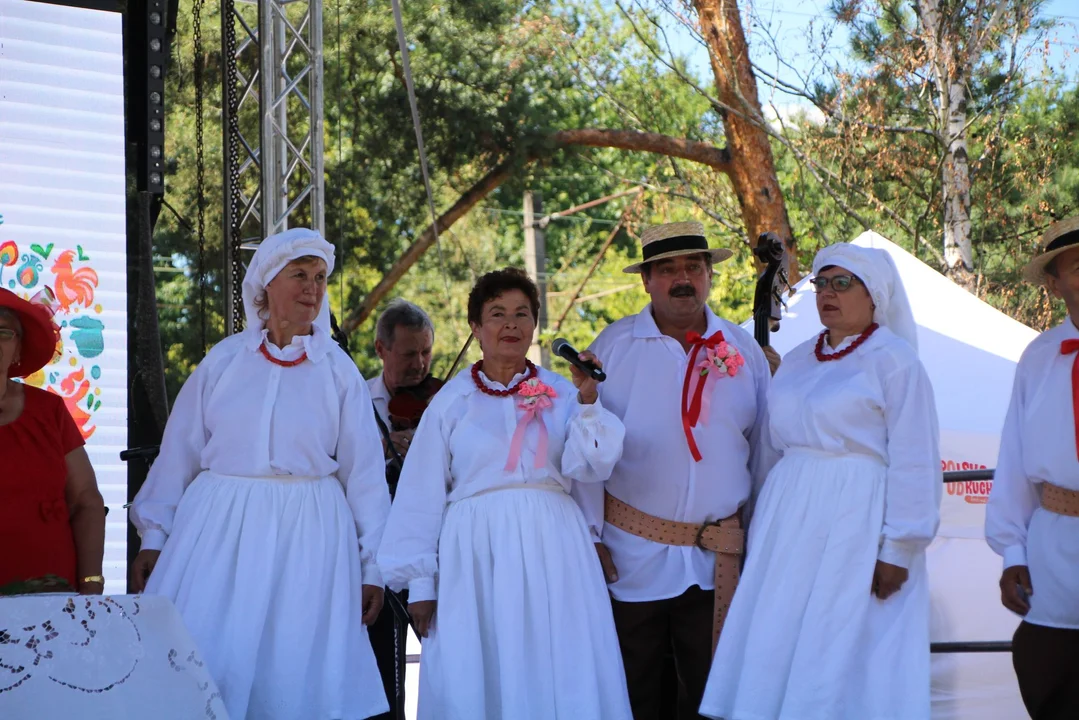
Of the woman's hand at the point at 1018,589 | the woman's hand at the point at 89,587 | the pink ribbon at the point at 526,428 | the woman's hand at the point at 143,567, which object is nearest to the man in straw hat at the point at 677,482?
the pink ribbon at the point at 526,428

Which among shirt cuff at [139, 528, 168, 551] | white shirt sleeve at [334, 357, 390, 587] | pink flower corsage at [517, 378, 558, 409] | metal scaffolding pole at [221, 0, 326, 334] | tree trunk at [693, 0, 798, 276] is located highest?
tree trunk at [693, 0, 798, 276]

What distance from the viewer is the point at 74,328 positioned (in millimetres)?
6113

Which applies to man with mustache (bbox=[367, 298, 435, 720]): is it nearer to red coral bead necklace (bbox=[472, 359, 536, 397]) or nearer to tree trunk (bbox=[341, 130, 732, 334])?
red coral bead necklace (bbox=[472, 359, 536, 397])

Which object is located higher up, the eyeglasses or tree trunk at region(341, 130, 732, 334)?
tree trunk at region(341, 130, 732, 334)

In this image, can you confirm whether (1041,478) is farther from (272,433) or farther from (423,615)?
(272,433)

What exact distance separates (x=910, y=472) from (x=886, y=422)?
0.18 meters

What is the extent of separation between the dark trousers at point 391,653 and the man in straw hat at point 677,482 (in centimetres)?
93

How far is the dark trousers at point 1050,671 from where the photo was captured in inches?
156

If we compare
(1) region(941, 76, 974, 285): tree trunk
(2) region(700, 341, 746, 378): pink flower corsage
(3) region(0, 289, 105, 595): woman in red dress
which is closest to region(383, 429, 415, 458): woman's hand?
(2) region(700, 341, 746, 378): pink flower corsage

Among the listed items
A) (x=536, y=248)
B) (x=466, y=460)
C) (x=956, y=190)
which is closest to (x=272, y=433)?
(x=466, y=460)

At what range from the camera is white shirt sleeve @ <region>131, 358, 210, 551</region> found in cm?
400

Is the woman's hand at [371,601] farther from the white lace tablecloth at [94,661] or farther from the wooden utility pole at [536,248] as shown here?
the wooden utility pole at [536,248]

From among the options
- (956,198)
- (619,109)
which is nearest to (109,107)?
(956,198)

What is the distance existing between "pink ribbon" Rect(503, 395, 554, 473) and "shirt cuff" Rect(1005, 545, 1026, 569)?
156 centimetres
